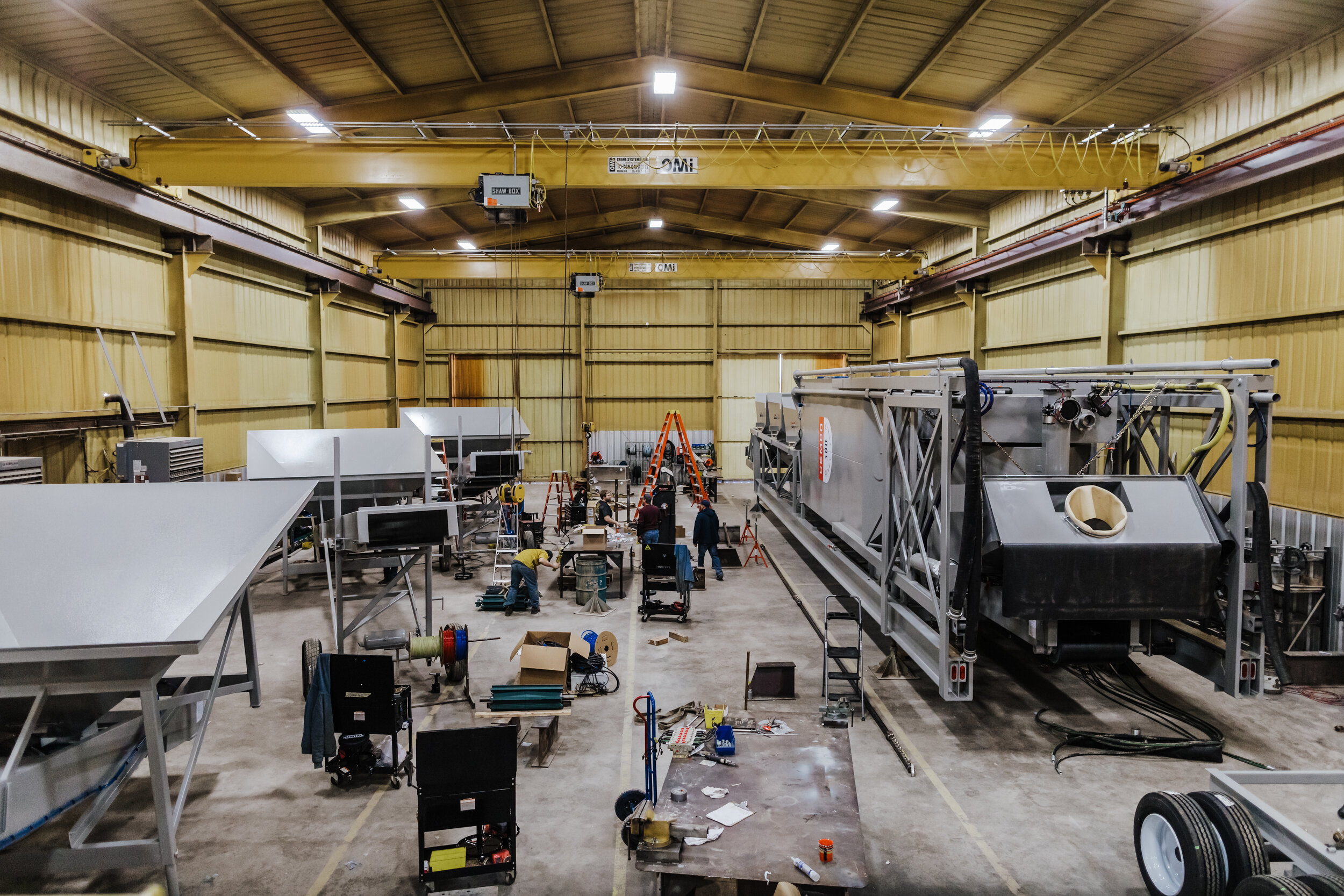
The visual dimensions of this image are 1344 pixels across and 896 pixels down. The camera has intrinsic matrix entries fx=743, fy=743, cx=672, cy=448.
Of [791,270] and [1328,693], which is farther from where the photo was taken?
[791,270]

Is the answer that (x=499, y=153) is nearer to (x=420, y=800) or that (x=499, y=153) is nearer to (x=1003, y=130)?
(x=1003, y=130)

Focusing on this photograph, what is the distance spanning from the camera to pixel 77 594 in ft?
17.1

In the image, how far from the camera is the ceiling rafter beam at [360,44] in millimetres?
10172

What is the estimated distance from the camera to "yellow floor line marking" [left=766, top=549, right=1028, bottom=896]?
5223 mm

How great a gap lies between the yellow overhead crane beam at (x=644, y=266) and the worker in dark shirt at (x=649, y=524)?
1089 centimetres

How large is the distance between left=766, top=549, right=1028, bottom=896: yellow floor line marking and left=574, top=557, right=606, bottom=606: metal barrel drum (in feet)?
15.6

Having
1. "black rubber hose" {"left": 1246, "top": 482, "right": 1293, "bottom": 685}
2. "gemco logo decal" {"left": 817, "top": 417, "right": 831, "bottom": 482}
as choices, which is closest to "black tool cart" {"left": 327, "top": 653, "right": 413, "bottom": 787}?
"black rubber hose" {"left": 1246, "top": 482, "right": 1293, "bottom": 685}

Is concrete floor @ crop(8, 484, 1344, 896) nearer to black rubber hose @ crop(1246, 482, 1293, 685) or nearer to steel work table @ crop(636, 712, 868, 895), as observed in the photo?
steel work table @ crop(636, 712, 868, 895)

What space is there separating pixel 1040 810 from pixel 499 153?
38.5ft

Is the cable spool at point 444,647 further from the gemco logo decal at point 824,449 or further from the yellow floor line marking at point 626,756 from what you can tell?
the gemco logo decal at point 824,449

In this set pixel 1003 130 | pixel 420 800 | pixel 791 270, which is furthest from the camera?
pixel 791 270

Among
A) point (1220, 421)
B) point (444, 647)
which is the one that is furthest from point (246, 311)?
point (1220, 421)

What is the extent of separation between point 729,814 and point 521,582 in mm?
7362

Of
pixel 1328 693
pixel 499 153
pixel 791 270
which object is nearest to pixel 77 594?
pixel 499 153
